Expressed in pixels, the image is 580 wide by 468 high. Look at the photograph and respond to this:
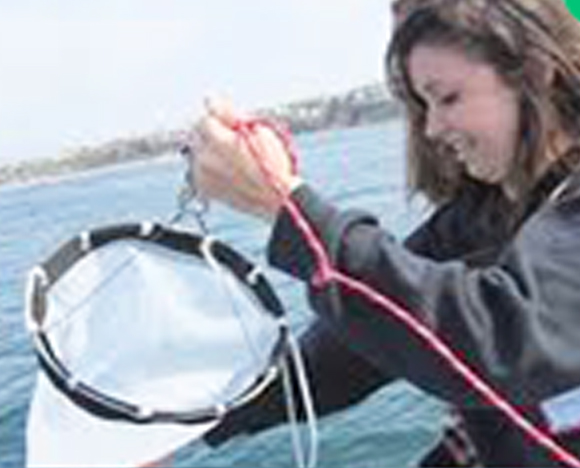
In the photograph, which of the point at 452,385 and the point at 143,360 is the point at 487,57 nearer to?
the point at 452,385

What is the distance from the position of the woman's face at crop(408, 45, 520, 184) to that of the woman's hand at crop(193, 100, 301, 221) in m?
0.25

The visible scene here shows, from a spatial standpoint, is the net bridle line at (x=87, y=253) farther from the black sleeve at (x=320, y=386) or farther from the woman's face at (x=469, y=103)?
the woman's face at (x=469, y=103)

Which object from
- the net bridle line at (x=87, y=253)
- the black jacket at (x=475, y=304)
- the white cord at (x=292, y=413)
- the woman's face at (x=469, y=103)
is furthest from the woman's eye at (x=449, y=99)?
the white cord at (x=292, y=413)

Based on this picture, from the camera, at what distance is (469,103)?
2.23 metres

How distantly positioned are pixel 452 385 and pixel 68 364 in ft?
2.08

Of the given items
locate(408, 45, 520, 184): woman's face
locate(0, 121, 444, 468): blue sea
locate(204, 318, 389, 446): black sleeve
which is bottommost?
locate(0, 121, 444, 468): blue sea

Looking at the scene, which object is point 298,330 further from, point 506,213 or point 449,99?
point 449,99

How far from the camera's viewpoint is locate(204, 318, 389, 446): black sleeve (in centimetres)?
271

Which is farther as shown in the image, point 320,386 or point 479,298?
point 320,386

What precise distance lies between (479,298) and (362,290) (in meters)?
0.15

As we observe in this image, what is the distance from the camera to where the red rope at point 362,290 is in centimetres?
210

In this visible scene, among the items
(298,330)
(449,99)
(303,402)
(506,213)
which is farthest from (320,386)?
(298,330)

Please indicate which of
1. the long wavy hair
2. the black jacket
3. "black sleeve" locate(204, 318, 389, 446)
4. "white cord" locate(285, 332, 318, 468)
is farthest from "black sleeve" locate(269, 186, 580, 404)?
"black sleeve" locate(204, 318, 389, 446)

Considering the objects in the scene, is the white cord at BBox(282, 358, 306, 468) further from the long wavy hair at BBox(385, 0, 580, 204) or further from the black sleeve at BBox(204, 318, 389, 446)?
the long wavy hair at BBox(385, 0, 580, 204)
